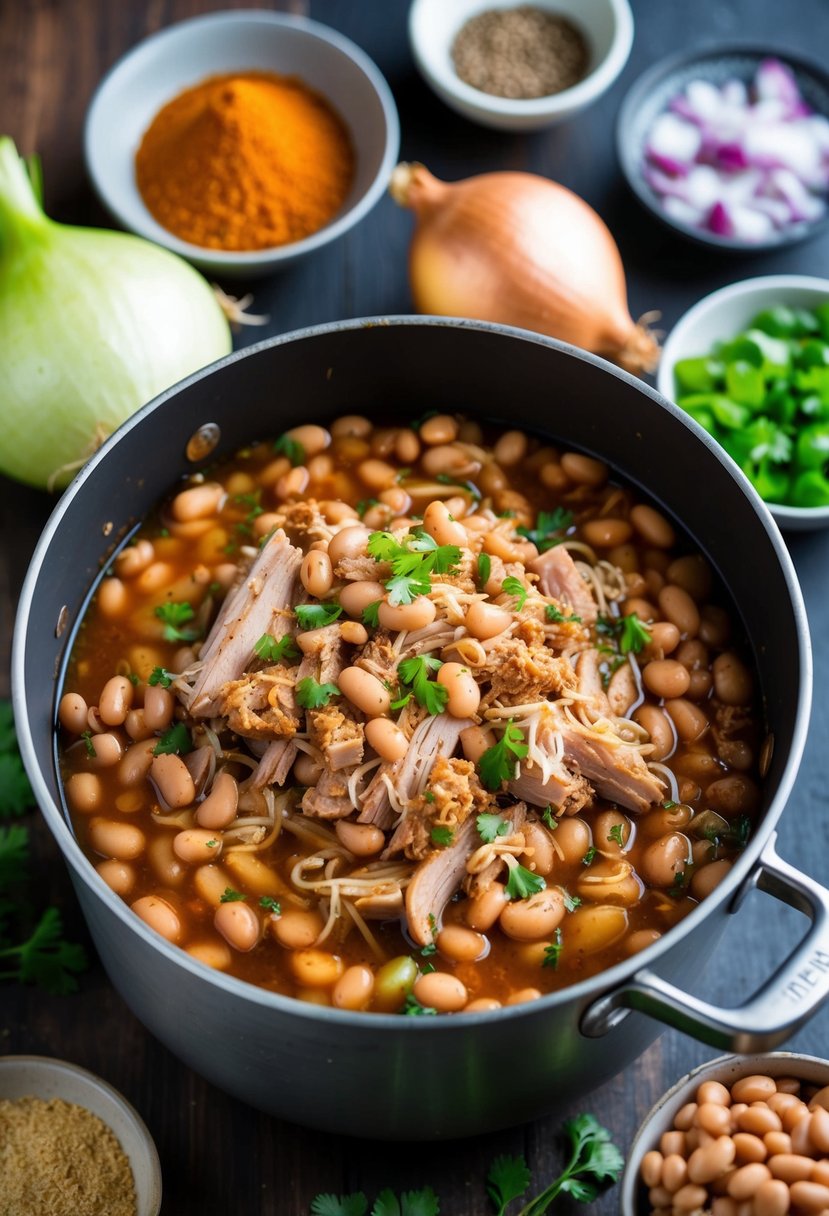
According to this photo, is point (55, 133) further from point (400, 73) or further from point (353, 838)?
point (353, 838)

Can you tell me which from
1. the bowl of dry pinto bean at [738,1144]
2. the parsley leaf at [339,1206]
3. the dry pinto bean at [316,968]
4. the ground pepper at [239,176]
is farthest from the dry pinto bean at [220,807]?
the ground pepper at [239,176]

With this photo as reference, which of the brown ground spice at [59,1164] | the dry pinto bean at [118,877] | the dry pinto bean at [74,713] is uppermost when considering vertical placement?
the dry pinto bean at [74,713]

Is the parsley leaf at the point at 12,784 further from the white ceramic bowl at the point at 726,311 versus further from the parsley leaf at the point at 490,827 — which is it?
the white ceramic bowl at the point at 726,311

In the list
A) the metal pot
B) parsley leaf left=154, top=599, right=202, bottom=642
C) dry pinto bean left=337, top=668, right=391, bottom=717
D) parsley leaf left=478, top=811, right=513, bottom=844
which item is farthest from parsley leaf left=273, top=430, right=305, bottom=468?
parsley leaf left=478, top=811, right=513, bottom=844

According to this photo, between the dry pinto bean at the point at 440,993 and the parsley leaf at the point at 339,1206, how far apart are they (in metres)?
0.66

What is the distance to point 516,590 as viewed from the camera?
3.45m

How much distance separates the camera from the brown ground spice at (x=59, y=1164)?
11.2 feet

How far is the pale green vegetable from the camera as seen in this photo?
13.7 ft

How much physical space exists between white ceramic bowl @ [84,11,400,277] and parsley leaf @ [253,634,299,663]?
69.1 inches

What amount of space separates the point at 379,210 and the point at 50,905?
112 inches

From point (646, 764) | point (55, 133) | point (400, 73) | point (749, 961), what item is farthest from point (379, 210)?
point (749, 961)

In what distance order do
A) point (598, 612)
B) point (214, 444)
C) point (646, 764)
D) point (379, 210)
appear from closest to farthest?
1. point (646, 764)
2. point (598, 612)
3. point (214, 444)
4. point (379, 210)

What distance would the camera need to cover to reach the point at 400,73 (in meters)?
5.41

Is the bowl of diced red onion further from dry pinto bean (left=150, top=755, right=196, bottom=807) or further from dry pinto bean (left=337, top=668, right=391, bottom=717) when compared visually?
dry pinto bean (left=150, top=755, right=196, bottom=807)
